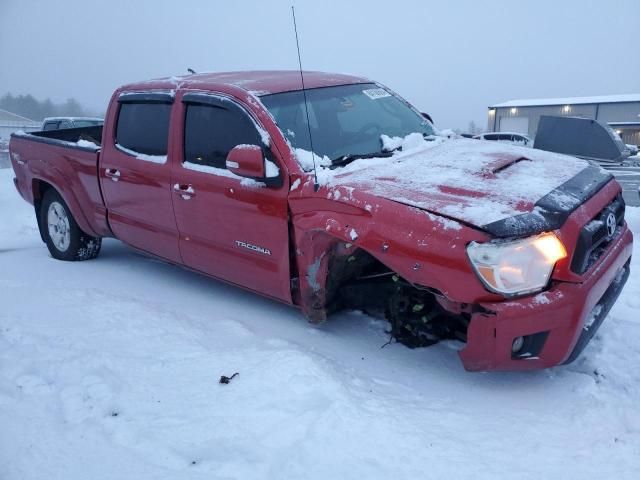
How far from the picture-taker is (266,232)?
11.0 feet

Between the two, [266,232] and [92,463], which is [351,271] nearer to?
[266,232]

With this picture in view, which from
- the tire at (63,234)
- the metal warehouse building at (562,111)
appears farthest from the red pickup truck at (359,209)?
the metal warehouse building at (562,111)

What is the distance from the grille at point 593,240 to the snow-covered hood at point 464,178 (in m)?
0.23

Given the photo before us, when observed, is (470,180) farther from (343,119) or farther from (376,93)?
(376,93)

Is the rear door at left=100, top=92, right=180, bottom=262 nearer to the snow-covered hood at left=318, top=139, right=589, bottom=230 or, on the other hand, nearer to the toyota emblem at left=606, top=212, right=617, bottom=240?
the snow-covered hood at left=318, top=139, right=589, bottom=230

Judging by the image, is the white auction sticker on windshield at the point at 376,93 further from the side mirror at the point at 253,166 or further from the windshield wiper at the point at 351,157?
the side mirror at the point at 253,166

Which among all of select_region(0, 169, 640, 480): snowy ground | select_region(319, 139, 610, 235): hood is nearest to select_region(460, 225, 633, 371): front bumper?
select_region(0, 169, 640, 480): snowy ground

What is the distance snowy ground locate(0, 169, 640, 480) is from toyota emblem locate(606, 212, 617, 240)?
0.70m

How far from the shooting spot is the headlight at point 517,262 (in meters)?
2.43

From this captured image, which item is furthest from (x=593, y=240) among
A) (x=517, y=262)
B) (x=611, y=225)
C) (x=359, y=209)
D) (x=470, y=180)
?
(x=359, y=209)

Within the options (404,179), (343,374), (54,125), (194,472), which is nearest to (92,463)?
(194,472)

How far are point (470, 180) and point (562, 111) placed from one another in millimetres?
49103

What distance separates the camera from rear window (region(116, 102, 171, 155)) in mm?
4070

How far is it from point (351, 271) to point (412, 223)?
88 centimetres
